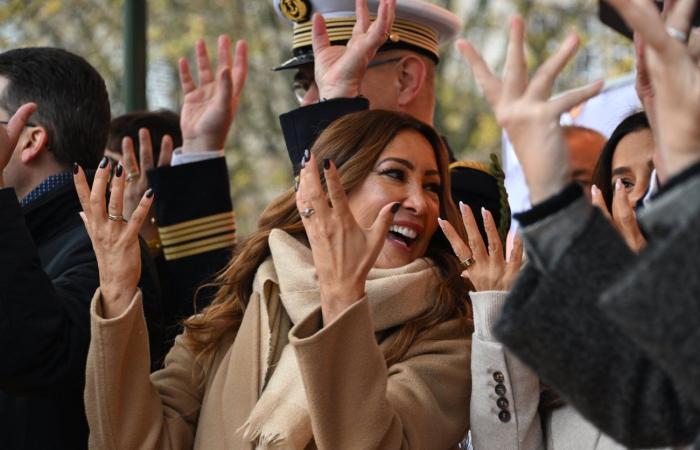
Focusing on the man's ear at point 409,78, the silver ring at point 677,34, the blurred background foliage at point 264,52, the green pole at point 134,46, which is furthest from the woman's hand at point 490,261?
the blurred background foliage at point 264,52

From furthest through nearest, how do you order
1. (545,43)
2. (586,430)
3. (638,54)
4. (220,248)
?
(545,43)
(220,248)
(586,430)
(638,54)

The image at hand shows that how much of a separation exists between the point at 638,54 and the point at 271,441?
3.77ft

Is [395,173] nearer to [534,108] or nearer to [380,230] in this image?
[380,230]

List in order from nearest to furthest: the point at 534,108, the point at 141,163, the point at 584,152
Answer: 1. the point at 534,108
2. the point at 141,163
3. the point at 584,152

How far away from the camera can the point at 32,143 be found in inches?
146

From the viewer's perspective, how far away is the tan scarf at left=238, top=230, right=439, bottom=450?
9.71ft

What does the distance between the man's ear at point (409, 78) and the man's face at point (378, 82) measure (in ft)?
0.08

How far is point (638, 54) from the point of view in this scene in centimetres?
251

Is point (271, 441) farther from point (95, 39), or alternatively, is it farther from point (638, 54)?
point (95, 39)

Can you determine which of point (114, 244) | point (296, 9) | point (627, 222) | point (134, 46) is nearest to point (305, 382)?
point (114, 244)

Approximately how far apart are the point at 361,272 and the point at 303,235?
77 centimetres

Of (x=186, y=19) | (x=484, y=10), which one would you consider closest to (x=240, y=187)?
(x=186, y=19)

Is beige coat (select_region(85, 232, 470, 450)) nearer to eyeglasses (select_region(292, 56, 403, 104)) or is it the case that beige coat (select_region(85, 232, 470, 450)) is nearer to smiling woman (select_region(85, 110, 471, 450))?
smiling woman (select_region(85, 110, 471, 450))

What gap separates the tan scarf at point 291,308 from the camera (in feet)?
9.71
